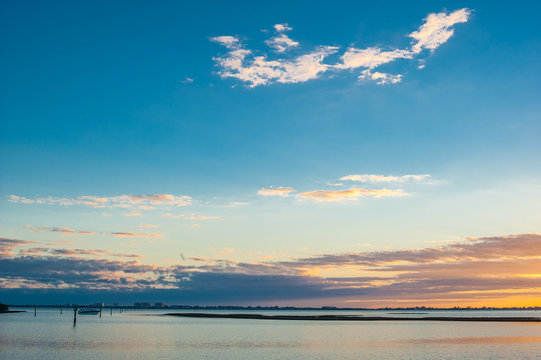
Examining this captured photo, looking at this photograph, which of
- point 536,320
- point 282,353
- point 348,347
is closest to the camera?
point 282,353

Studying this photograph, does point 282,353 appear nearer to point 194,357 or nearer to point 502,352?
point 194,357

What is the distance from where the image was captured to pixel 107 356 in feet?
189

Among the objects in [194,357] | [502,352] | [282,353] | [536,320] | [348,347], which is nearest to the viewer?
[194,357]

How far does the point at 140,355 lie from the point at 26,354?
1335cm

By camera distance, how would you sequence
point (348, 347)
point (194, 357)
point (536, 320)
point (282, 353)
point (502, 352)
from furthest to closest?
point (536, 320) < point (348, 347) < point (502, 352) < point (282, 353) < point (194, 357)

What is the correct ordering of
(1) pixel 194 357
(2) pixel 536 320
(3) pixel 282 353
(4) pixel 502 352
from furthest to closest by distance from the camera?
(2) pixel 536 320 → (4) pixel 502 352 → (3) pixel 282 353 → (1) pixel 194 357

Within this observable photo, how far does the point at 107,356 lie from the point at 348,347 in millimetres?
33937

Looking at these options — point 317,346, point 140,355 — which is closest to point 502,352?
point 317,346

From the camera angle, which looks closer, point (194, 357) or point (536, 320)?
point (194, 357)

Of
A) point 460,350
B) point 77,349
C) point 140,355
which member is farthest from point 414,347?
point 77,349

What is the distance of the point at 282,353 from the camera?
201ft

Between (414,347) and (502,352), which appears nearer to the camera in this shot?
(502,352)

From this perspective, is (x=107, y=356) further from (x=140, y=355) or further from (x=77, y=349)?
(x=77, y=349)

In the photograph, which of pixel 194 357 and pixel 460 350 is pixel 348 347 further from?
pixel 194 357
